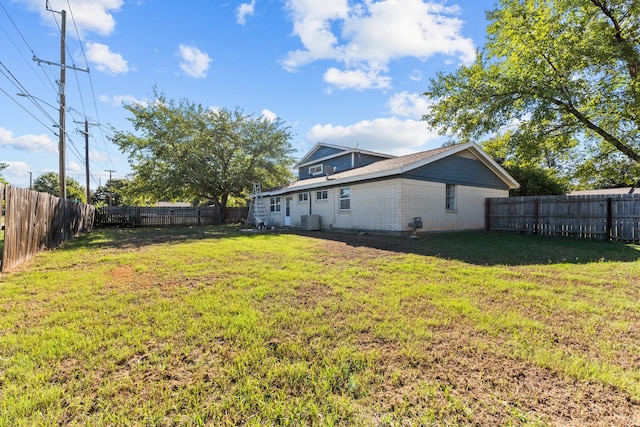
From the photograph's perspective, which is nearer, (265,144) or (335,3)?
(335,3)

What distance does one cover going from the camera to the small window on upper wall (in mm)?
13070

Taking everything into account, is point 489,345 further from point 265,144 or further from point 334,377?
point 265,144

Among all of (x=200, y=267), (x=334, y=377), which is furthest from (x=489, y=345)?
(x=200, y=267)

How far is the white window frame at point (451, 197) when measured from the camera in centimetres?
1305

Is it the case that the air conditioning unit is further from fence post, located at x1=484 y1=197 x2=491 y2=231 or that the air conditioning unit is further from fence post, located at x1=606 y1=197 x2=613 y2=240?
Result: fence post, located at x1=606 y1=197 x2=613 y2=240

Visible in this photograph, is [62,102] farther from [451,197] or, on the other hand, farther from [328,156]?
[451,197]

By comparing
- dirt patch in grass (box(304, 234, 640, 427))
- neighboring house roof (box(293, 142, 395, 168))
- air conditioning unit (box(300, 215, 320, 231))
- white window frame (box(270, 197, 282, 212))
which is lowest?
dirt patch in grass (box(304, 234, 640, 427))

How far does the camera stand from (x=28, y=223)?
21.0ft

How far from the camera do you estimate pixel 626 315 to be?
11.1 feet

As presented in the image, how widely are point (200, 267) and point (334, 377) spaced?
435cm

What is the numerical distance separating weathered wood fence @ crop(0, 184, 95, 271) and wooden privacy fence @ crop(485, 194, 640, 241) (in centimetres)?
1621

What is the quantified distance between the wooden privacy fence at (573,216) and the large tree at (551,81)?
2.65m

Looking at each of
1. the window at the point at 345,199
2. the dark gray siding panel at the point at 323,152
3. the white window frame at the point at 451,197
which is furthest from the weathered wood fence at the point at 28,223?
the dark gray siding panel at the point at 323,152

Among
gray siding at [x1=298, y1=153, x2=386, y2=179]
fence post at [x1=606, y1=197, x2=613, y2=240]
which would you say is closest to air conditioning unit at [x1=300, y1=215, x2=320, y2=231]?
gray siding at [x1=298, y1=153, x2=386, y2=179]
